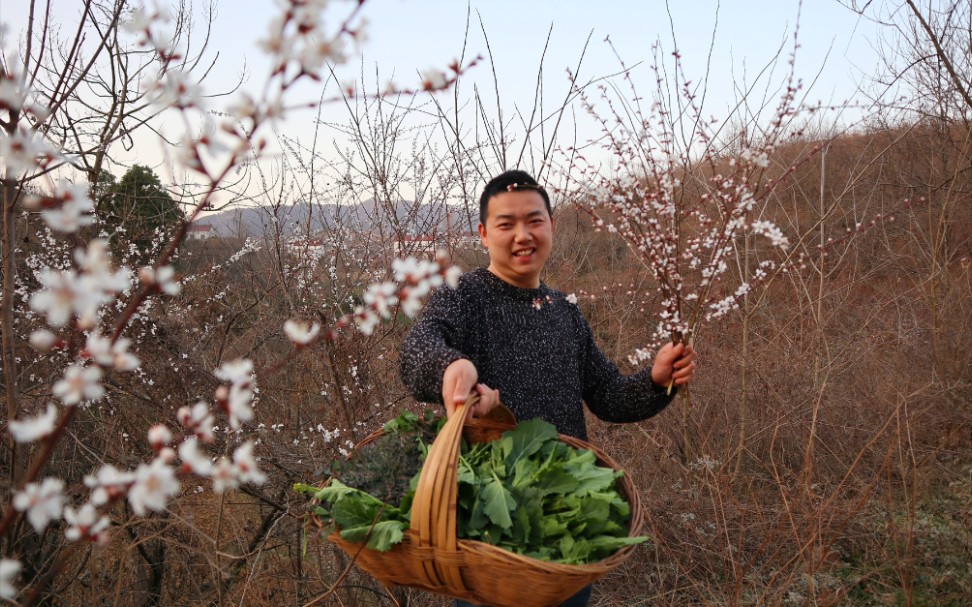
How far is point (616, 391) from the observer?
2350mm

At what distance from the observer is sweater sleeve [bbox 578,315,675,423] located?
2.27m

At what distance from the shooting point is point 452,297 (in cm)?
210

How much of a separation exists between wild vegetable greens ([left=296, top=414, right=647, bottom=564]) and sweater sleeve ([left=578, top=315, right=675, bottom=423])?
538 mm

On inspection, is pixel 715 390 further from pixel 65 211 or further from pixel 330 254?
pixel 65 211

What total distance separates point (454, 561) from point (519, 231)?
42.0 inches

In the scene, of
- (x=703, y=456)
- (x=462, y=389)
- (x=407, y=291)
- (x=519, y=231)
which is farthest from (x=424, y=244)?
(x=407, y=291)

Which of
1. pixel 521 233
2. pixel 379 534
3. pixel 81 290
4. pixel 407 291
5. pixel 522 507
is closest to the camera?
pixel 81 290

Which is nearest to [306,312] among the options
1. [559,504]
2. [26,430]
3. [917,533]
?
[559,504]

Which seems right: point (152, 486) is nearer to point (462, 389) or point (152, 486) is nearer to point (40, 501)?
point (40, 501)

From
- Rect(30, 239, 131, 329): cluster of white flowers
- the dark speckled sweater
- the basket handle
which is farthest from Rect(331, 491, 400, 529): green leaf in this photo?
Rect(30, 239, 131, 329): cluster of white flowers

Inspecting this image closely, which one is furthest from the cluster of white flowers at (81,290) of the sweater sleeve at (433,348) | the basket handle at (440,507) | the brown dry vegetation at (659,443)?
the brown dry vegetation at (659,443)

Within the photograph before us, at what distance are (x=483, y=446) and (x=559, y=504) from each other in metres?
0.32

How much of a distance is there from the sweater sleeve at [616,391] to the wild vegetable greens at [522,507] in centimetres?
54

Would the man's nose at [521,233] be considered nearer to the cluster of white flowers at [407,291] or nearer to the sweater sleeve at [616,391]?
the sweater sleeve at [616,391]
